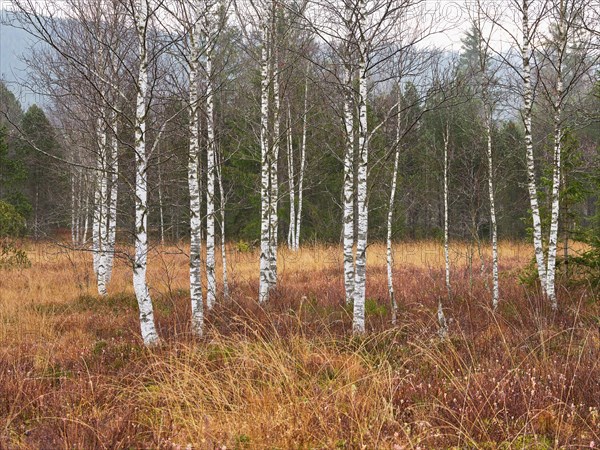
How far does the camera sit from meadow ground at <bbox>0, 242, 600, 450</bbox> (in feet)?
11.0

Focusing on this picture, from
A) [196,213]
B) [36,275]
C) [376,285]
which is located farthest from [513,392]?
[36,275]

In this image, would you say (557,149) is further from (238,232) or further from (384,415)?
(238,232)

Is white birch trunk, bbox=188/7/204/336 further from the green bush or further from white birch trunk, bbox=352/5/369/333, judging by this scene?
the green bush

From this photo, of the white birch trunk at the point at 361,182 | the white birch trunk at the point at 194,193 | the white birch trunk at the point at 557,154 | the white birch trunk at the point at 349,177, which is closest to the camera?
the white birch trunk at the point at 361,182

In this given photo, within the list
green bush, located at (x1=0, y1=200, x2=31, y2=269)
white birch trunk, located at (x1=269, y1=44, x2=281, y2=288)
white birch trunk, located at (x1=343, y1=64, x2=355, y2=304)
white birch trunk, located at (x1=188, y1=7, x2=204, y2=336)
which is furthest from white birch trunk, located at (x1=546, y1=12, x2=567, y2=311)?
green bush, located at (x1=0, y1=200, x2=31, y2=269)

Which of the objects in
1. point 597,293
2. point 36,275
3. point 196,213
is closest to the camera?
point 196,213

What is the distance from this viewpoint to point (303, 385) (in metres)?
4.16

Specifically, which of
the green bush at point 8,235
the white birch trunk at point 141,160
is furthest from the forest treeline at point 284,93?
the green bush at point 8,235

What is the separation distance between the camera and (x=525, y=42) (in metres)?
7.37

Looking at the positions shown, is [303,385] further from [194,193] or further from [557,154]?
[557,154]

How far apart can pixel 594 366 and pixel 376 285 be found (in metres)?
7.00

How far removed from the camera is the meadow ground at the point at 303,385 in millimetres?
3357

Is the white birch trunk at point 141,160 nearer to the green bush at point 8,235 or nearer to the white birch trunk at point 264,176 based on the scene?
the white birch trunk at point 264,176

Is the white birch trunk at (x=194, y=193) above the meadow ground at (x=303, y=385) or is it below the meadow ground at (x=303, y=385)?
above
